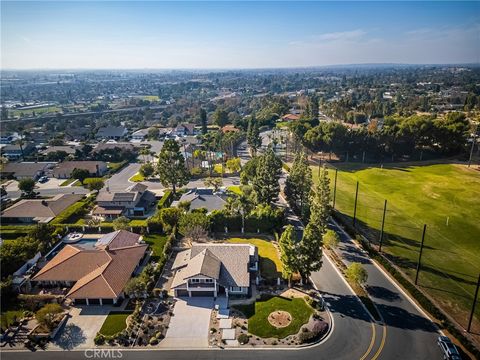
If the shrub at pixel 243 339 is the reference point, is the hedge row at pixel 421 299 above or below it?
above

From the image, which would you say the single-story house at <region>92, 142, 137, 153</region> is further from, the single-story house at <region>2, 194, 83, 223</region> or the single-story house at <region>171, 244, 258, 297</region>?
the single-story house at <region>171, 244, 258, 297</region>

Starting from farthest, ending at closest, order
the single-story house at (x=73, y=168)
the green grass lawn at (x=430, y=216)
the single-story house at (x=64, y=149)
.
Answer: the single-story house at (x=64, y=149) < the single-story house at (x=73, y=168) < the green grass lawn at (x=430, y=216)

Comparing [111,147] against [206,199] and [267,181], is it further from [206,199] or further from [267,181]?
[267,181]

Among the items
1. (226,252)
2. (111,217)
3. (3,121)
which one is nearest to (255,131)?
(111,217)

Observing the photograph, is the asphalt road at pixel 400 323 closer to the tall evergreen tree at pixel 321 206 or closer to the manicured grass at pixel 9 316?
the tall evergreen tree at pixel 321 206

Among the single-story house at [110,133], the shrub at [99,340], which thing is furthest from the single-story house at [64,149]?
the shrub at [99,340]

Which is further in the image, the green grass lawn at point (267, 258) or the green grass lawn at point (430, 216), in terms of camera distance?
the green grass lawn at point (267, 258)

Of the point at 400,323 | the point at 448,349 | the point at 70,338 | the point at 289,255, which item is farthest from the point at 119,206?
the point at 448,349
